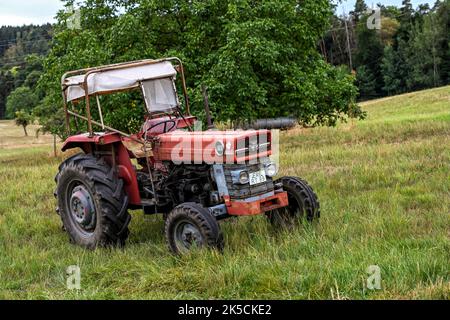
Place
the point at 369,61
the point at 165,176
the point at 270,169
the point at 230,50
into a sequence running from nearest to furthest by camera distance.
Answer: the point at 270,169 < the point at 165,176 < the point at 230,50 < the point at 369,61

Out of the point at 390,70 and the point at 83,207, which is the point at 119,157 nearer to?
the point at 83,207

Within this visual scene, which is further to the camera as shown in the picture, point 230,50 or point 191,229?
point 230,50

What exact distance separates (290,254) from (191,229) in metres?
1.11

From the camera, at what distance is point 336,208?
7.71 meters

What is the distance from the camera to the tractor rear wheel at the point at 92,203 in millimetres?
6895

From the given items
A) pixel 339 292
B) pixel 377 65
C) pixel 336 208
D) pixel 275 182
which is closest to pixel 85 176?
pixel 275 182

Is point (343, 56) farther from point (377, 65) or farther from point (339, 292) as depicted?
point (339, 292)

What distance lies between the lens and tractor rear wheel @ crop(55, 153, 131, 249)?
22.6 ft

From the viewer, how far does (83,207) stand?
7273mm

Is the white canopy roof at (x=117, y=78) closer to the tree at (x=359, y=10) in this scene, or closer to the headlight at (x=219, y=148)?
the headlight at (x=219, y=148)

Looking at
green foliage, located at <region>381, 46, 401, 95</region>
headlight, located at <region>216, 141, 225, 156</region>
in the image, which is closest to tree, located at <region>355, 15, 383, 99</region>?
green foliage, located at <region>381, 46, 401, 95</region>

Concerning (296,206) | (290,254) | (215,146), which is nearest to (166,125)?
(215,146)

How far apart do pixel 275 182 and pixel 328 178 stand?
317 cm
